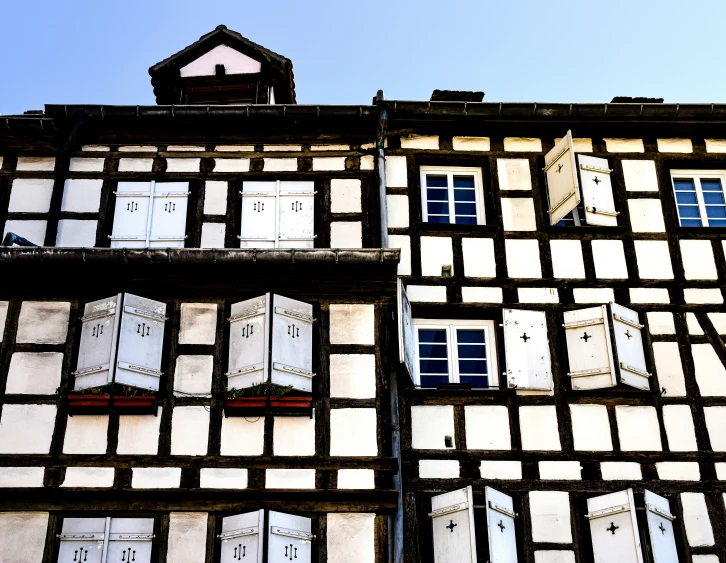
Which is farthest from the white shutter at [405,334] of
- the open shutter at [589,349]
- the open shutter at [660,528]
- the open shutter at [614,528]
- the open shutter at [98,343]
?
the open shutter at [98,343]

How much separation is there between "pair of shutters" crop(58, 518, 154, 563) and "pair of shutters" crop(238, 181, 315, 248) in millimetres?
4052

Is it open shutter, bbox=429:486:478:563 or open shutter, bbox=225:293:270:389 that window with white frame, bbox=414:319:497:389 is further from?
open shutter, bbox=225:293:270:389

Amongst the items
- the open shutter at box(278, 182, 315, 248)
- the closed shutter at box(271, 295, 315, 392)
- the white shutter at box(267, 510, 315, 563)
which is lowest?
the white shutter at box(267, 510, 315, 563)

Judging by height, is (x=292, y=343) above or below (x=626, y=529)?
above

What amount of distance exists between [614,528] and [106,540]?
5797mm

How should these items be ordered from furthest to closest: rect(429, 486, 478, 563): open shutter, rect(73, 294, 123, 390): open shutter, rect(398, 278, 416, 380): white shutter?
rect(73, 294, 123, 390): open shutter < rect(398, 278, 416, 380): white shutter < rect(429, 486, 478, 563): open shutter

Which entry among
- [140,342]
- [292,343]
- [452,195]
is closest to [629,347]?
[452,195]

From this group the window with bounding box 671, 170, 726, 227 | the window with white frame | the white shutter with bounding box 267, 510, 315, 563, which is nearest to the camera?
the white shutter with bounding box 267, 510, 315, 563

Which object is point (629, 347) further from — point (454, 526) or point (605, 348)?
Result: point (454, 526)

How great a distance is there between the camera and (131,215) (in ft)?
46.9

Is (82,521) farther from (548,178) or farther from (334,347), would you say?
(548,178)

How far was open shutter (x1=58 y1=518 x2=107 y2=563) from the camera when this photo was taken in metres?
11.6

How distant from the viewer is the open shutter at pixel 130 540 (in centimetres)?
1159

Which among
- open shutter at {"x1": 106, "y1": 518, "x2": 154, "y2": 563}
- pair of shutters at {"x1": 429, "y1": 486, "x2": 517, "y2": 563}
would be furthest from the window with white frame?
open shutter at {"x1": 106, "y1": 518, "x2": 154, "y2": 563}
